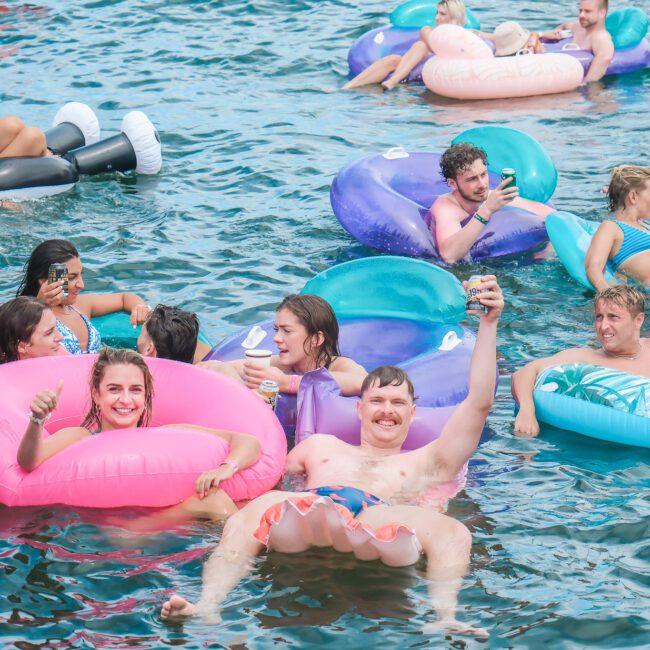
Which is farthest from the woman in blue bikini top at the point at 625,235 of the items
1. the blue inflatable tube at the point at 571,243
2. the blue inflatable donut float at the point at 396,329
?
the blue inflatable donut float at the point at 396,329

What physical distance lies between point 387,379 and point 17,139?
17.5 ft

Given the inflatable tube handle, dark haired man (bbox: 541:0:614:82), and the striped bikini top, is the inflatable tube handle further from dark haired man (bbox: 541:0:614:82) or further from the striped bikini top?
dark haired man (bbox: 541:0:614:82)

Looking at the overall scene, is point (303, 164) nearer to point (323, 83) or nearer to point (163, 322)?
point (323, 83)

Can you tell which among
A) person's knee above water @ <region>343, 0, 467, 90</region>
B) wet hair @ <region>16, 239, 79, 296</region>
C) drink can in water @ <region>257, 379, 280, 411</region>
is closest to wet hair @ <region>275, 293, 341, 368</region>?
drink can in water @ <region>257, 379, 280, 411</region>

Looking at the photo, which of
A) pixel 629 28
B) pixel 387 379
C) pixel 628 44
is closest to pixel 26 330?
pixel 387 379

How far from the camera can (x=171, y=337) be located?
6195 millimetres

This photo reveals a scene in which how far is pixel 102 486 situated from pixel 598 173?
655 cm

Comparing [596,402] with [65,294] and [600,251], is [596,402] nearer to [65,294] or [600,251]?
[600,251]

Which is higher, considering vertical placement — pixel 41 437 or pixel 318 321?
pixel 318 321

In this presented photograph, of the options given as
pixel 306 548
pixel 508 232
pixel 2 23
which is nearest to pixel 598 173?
pixel 508 232

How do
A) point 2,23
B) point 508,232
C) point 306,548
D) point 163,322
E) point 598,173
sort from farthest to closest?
point 2,23
point 598,173
point 508,232
point 163,322
point 306,548

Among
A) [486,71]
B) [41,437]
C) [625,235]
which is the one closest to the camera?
[41,437]

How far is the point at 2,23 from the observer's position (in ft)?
53.3

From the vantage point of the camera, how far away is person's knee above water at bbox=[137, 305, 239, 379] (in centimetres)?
619
